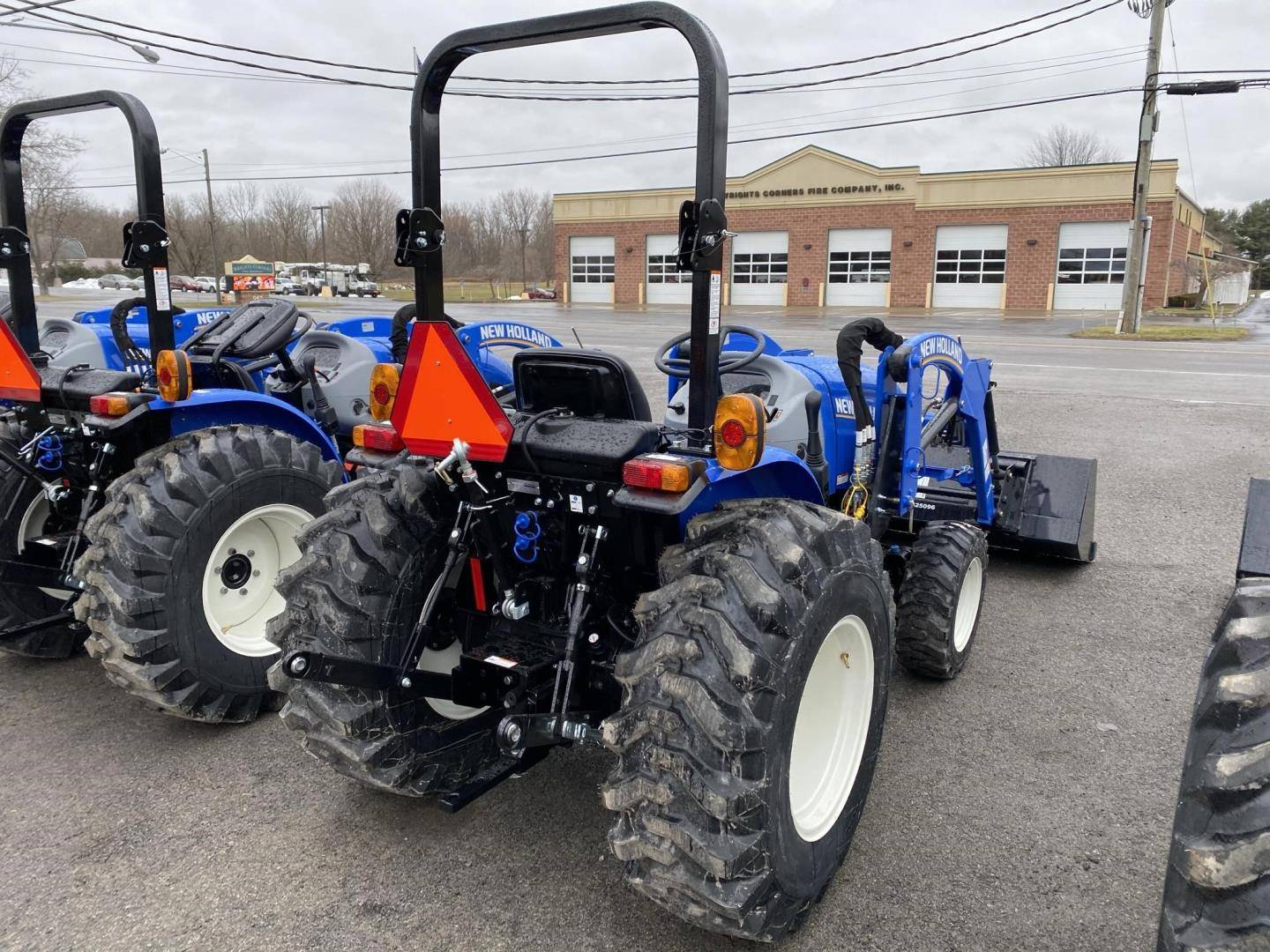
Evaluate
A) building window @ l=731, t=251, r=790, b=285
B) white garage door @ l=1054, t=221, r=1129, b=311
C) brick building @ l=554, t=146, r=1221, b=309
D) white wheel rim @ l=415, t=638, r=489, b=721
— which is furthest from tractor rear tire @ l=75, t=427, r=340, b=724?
building window @ l=731, t=251, r=790, b=285

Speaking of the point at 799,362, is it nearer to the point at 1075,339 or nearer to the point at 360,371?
the point at 360,371

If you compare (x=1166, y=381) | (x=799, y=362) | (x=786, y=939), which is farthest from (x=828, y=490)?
(x=1166, y=381)

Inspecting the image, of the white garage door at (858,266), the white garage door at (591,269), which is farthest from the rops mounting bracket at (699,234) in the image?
the white garage door at (591,269)

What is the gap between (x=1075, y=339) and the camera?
77.9ft

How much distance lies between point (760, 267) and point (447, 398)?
45.1 metres

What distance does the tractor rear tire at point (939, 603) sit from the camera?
420 cm

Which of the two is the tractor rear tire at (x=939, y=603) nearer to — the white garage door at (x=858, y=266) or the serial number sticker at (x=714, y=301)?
the serial number sticker at (x=714, y=301)

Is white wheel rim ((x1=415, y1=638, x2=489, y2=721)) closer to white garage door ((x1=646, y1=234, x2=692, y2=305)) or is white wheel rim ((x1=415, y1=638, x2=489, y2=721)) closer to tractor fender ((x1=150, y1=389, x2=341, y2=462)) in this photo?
tractor fender ((x1=150, y1=389, x2=341, y2=462))

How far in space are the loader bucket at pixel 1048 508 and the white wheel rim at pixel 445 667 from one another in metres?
3.94

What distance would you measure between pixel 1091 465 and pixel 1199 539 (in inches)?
58.9

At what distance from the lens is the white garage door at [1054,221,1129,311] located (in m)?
39.0

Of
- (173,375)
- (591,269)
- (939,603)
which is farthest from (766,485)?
(591,269)

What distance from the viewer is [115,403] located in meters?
3.87

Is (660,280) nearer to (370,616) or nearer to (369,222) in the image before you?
(369,222)
